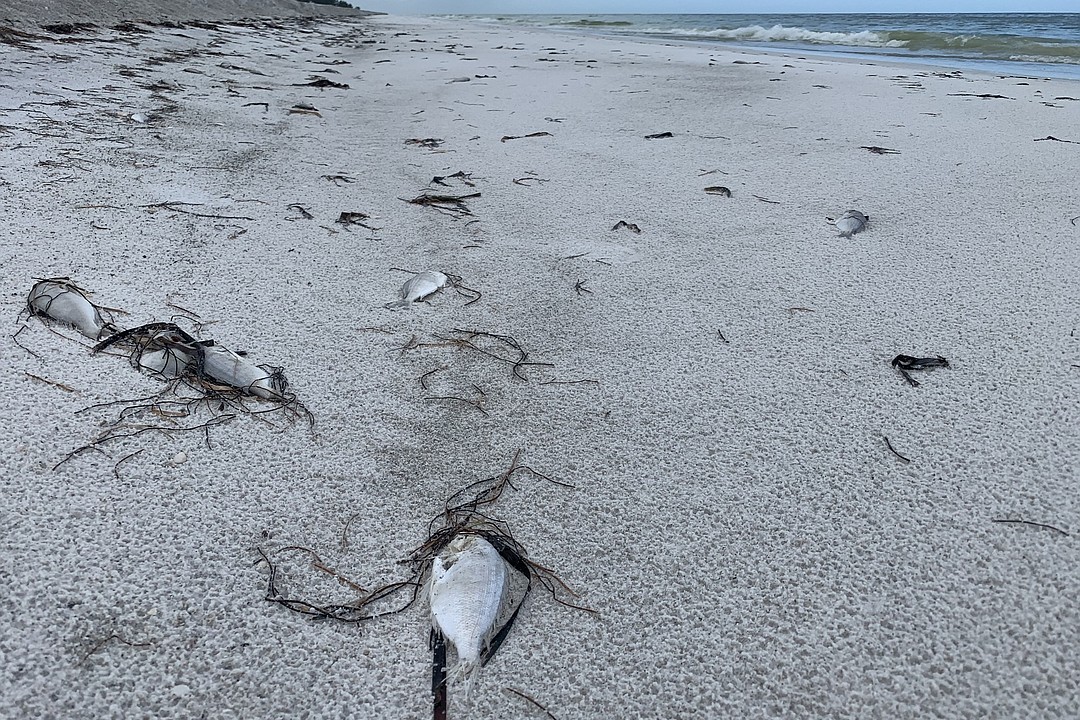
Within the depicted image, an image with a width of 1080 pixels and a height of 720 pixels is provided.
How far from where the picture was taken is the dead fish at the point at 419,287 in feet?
6.24

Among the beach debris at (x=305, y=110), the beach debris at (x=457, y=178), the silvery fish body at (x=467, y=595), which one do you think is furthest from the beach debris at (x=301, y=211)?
the beach debris at (x=305, y=110)

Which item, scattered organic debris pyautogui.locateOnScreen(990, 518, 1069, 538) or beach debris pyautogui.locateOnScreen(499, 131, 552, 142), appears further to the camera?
beach debris pyautogui.locateOnScreen(499, 131, 552, 142)

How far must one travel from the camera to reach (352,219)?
2498 millimetres

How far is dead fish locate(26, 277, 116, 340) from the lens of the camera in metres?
1.58

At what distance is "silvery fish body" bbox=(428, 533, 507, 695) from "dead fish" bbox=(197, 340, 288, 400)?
602 millimetres

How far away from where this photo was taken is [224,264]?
6.65 feet

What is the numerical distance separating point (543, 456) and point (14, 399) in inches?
41.2

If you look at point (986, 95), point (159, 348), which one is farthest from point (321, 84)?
point (986, 95)

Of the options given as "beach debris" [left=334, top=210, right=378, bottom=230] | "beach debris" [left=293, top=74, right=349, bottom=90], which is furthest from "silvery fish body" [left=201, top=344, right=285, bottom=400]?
"beach debris" [left=293, top=74, right=349, bottom=90]

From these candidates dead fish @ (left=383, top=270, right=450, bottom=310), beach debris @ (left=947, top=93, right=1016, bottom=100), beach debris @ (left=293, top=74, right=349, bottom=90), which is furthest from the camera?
beach debris @ (left=293, top=74, right=349, bottom=90)

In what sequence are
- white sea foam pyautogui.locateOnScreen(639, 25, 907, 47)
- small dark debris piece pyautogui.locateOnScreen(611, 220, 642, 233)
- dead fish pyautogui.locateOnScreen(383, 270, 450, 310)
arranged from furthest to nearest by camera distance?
white sea foam pyautogui.locateOnScreen(639, 25, 907, 47) → small dark debris piece pyautogui.locateOnScreen(611, 220, 642, 233) → dead fish pyautogui.locateOnScreen(383, 270, 450, 310)

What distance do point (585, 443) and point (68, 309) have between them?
49.6 inches

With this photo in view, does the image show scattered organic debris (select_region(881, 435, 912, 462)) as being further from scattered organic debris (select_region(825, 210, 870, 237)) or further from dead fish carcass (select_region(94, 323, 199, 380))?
dead fish carcass (select_region(94, 323, 199, 380))

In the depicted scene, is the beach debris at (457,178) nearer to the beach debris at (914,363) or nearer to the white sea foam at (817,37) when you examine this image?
the beach debris at (914,363)
